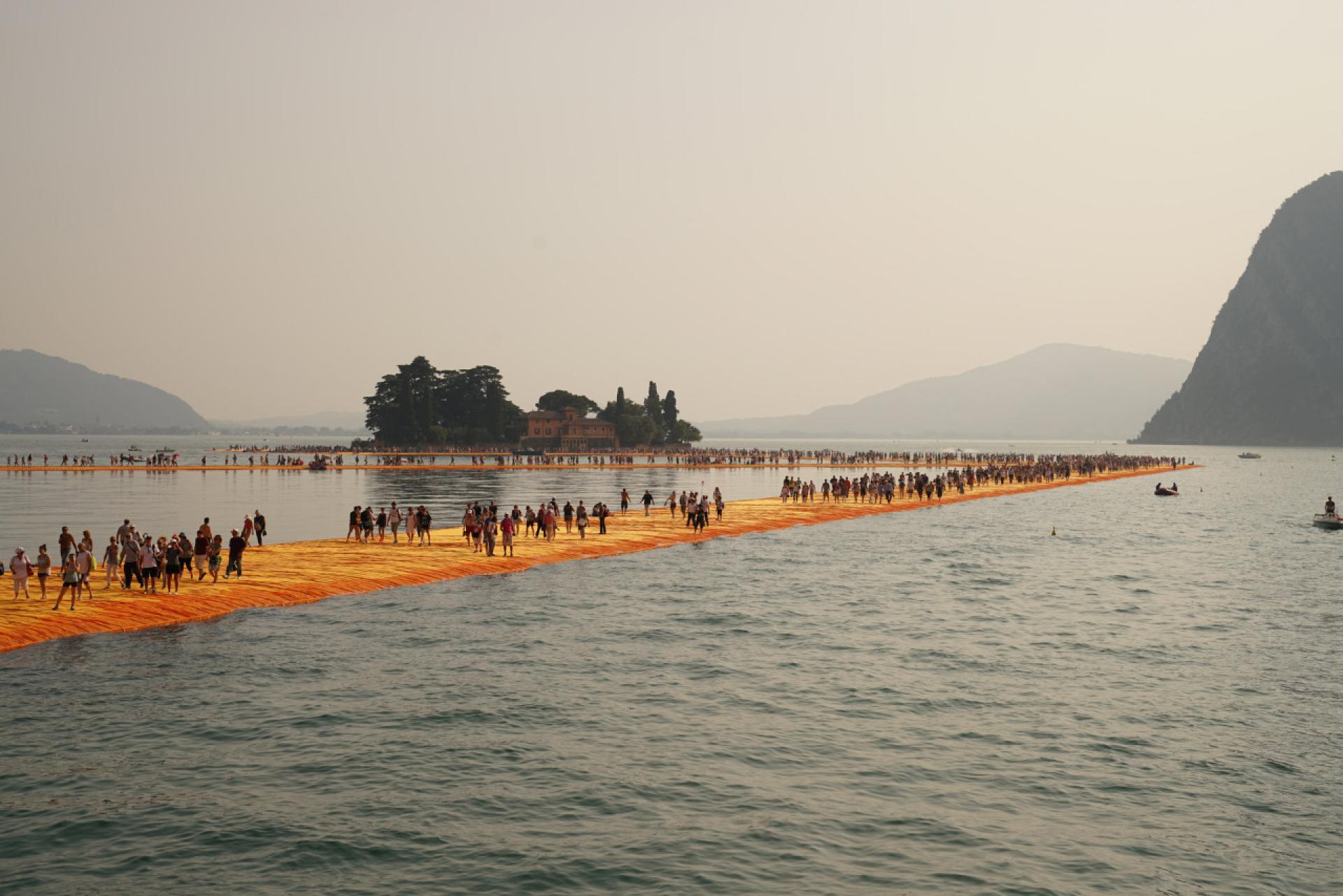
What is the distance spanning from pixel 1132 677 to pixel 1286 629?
961cm

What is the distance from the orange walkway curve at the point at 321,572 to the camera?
26047 millimetres

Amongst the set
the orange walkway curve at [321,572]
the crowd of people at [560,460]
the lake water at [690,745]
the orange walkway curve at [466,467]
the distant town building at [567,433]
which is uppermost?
the distant town building at [567,433]

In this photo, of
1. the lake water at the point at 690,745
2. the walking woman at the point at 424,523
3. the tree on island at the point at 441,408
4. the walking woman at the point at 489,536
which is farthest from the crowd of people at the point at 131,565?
the tree on island at the point at 441,408

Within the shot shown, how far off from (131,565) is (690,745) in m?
21.9

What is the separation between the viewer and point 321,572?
34.8 meters

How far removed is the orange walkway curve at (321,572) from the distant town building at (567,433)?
13258 cm

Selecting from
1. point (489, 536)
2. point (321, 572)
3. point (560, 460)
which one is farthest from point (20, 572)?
point (560, 460)

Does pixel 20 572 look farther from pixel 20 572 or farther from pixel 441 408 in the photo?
pixel 441 408

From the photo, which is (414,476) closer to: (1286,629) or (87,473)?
(87,473)

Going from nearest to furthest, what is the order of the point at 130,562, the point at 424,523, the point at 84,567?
the point at 84,567, the point at 130,562, the point at 424,523

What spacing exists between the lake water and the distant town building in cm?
15835

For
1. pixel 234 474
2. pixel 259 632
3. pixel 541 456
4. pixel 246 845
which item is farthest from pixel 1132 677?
pixel 541 456

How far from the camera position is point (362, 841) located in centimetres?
1277

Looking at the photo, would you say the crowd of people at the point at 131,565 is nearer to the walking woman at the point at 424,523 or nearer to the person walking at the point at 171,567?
the person walking at the point at 171,567
